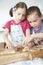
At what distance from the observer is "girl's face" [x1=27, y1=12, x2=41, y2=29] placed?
1117 millimetres

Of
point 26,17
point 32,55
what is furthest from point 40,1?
point 32,55

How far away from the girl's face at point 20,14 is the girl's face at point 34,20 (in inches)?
1.8

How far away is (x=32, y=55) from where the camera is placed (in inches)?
42.8

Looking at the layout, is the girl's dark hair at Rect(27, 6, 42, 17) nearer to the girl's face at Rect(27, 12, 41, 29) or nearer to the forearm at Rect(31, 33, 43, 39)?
the girl's face at Rect(27, 12, 41, 29)

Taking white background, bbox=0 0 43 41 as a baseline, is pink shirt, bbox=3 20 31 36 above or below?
below

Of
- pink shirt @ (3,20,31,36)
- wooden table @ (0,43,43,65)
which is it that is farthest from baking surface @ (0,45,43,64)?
Answer: pink shirt @ (3,20,31,36)

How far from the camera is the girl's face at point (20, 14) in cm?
109

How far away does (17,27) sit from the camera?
1.11 meters

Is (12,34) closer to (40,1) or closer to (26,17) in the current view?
(26,17)

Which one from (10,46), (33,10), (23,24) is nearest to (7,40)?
(10,46)

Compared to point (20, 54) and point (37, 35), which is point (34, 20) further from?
point (20, 54)

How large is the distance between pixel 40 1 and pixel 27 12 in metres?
0.14

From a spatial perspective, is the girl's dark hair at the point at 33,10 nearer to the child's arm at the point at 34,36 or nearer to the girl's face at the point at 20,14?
the girl's face at the point at 20,14

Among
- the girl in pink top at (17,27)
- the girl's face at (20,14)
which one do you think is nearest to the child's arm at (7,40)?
the girl in pink top at (17,27)
